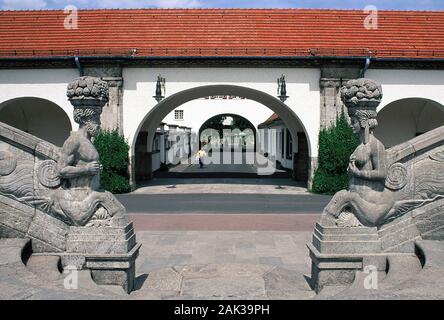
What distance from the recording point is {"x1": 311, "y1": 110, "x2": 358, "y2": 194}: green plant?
16.7m

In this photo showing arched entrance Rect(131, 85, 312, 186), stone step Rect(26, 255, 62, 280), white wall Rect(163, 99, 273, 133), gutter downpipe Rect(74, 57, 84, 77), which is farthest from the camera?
white wall Rect(163, 99, 273, 133)

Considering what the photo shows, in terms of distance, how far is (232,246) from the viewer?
895 cm

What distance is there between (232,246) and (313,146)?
950 cm

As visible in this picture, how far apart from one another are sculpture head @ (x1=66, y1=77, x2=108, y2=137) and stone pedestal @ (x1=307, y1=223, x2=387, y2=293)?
3337mm

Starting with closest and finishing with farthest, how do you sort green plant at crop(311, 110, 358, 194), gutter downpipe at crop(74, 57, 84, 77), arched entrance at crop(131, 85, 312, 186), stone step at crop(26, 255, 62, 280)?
stone step at crop(26, 255, 62, 280)
green plant at crop(311, 110, 358, 194)
gutter downpipe at crop(74, 57, 84, 77)
arched entrance at crop(131, 85, 312, 186)

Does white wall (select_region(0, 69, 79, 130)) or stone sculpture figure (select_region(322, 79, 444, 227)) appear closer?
stone sculpture figure (select_region(322, 79, 444, 227))

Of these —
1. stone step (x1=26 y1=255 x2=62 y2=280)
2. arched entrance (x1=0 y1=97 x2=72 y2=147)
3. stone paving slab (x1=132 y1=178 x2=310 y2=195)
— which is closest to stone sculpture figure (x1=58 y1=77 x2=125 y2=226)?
stone step (x1=26 y1=255 x2=62 y2=280)

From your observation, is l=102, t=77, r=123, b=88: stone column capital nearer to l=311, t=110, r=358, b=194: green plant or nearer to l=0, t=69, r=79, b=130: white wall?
l=0, t=69, r=79, b=130: white wall

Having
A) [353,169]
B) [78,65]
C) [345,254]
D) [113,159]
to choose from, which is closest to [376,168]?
[353,169]

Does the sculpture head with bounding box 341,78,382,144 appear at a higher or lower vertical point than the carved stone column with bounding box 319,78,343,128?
lower

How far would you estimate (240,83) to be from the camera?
17.4 meters

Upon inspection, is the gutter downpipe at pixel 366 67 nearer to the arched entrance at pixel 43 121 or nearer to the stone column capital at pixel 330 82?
the stone column capital at pixel 330 82

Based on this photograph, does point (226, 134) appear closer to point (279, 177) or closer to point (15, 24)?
point (279, 177)
